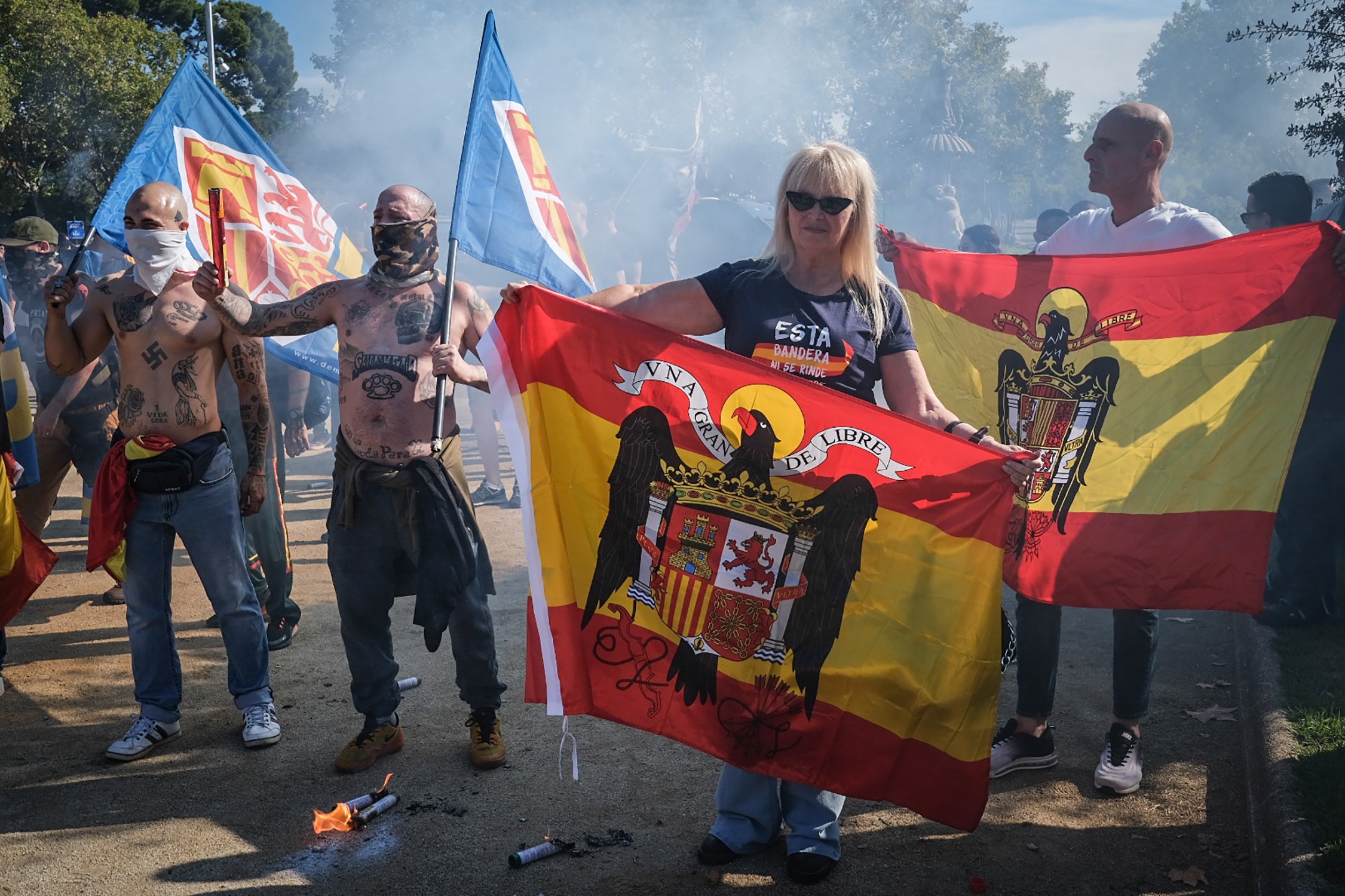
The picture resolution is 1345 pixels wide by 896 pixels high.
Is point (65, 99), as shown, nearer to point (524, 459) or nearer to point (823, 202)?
point (524, 459)

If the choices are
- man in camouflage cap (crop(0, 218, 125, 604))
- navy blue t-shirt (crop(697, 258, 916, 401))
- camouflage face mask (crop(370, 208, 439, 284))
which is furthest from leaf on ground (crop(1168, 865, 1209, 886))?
man in camouflage cap (crop(0, 218, 125, 604))

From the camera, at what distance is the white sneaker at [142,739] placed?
4.23 meters

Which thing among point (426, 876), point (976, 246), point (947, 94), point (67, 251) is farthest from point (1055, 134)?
point (426, 876)

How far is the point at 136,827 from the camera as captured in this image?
3713 millimetres

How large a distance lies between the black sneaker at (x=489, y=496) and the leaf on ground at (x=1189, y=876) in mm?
6882

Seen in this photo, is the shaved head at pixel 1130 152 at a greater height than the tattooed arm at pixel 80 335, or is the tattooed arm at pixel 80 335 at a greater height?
the shaved head at pixel 1130 152

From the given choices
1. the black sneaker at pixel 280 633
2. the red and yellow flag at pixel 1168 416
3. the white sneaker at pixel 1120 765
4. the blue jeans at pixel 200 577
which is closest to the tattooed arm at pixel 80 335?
the blue jeans at pixel 200 577

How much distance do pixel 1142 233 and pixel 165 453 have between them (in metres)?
4.18

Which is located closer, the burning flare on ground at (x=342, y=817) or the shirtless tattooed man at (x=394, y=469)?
the burning flare on ground at (x=342, y=817)

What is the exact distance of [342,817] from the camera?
370 cm

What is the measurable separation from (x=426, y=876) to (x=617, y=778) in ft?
3.15

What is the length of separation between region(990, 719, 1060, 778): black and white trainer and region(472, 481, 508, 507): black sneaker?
19.7 feet

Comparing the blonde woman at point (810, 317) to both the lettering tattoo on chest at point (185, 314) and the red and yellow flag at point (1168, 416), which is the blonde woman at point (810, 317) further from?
the lettering tattoo on chest at point (185, 314)

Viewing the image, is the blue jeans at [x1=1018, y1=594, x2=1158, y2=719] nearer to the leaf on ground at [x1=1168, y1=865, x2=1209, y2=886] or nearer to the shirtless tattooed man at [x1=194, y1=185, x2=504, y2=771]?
the leaf on ground at [x1=1168, y1=865, x2=1209, y2=886]
